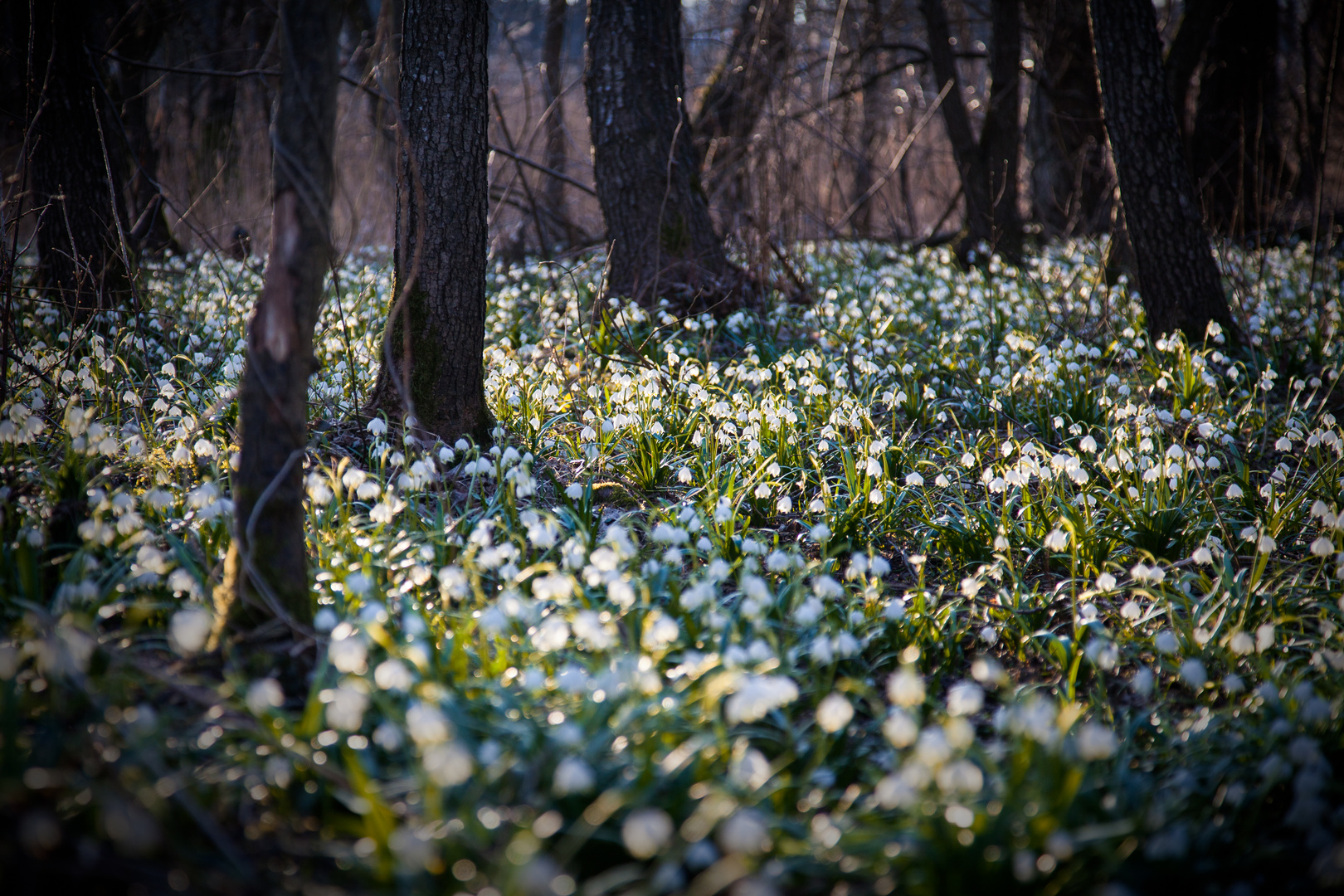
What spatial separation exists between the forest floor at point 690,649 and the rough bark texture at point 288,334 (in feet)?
0.68

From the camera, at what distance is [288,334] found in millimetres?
2258

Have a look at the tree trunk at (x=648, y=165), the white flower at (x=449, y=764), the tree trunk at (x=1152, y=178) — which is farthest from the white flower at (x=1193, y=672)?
the tree trunk at (x=648, y=165)

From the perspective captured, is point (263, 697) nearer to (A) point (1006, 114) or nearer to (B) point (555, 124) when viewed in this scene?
(B) point (555, 124)

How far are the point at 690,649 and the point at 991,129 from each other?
29.2 ft

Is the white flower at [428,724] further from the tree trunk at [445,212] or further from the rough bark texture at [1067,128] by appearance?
the rough bark texture at [1067,128]

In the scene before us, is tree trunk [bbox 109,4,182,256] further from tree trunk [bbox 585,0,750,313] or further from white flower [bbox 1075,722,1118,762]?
white flower [bbox 1075,722,1118,762]

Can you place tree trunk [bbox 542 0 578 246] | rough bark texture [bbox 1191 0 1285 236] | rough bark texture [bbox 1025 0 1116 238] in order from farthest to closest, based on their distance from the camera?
rough bark texture [bbox 1191 0 1285 236], rough bark texture [bbox 1025 0 1116 238], tree trunk [bbox 542 0 578 246]

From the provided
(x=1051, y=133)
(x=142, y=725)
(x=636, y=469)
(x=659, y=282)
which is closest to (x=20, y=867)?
(x=142, y=725)

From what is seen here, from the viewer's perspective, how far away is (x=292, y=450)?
2.34 m

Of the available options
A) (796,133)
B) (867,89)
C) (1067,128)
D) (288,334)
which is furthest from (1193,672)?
(1067,128)

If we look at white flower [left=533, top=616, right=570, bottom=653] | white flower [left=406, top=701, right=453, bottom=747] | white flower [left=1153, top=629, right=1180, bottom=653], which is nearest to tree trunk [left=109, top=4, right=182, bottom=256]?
white flower [left=533, top=616, right=570, bottom=653]

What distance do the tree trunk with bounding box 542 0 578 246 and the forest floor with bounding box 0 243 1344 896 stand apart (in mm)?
4941

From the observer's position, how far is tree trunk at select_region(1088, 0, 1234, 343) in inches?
213

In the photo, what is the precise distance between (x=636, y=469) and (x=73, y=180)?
16.4ft
